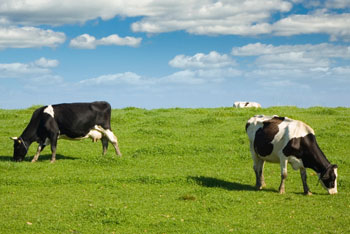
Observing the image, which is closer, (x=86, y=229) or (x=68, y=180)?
(x=86, y=229)

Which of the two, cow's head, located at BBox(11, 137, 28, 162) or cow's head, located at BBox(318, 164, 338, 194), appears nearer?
cow's head, located at BBox(318, 164, 338, 194)

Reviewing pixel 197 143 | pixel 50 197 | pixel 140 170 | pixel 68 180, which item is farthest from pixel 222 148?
pixel 50 197

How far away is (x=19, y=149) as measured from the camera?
17906mm

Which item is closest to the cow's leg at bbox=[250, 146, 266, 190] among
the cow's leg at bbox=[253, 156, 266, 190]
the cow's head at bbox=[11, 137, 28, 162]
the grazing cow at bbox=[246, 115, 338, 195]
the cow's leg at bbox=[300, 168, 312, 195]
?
the cow's leg at bbox=[253, 156, 266, 190]

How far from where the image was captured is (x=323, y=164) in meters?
13.0

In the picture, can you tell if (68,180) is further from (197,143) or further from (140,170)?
(197,143)

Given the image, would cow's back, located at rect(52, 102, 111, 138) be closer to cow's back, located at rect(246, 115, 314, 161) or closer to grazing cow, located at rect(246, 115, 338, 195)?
cow's back, located at rect(246, 115, 314, 161)

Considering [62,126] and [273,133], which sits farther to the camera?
[62,126]

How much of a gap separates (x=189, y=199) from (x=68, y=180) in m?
4.37

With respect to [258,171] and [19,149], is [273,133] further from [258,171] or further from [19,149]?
[19,149]

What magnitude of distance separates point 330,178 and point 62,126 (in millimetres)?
10267

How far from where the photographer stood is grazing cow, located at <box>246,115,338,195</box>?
12898 millimetres

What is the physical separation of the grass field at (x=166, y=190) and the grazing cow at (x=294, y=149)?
2.09ft

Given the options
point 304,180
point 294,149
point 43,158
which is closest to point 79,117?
point 43,158
